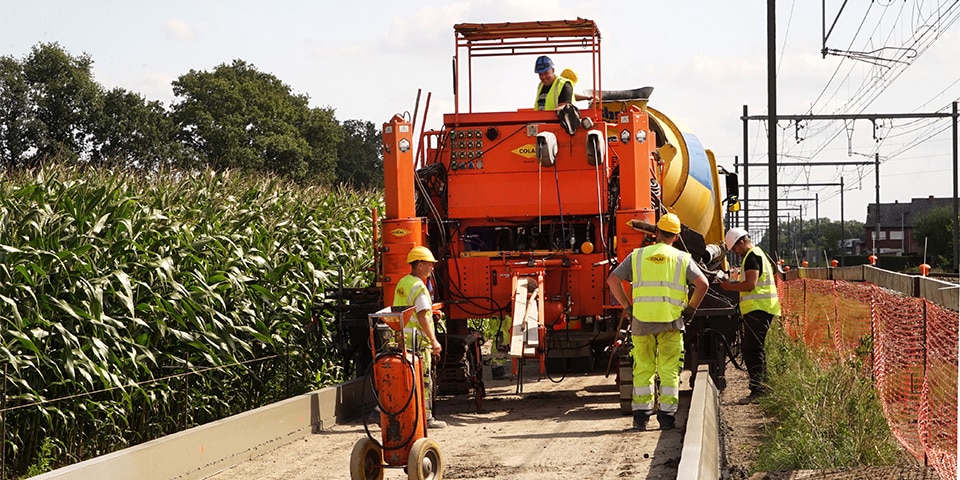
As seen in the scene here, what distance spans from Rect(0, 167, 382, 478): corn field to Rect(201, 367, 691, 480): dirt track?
1343mm

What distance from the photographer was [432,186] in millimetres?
14141

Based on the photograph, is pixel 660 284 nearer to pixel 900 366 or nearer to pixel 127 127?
pixel 900 366

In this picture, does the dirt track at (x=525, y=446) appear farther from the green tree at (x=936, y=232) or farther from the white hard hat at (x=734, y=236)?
the green tree at (x=936, y=232)

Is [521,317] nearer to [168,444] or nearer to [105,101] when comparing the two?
[168,444]

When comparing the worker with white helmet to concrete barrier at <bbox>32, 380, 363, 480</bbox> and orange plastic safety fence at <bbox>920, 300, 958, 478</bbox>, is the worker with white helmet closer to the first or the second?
orange plastic safety fence at <bbox>920, 300, 958, 478</bbox>

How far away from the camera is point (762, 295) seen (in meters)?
14.6

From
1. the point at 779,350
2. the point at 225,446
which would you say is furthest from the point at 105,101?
the point at 225,446

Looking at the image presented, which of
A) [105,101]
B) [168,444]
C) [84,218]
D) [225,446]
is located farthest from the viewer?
[105,101]

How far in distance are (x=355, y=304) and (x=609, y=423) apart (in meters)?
3.31

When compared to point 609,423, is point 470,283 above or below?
above

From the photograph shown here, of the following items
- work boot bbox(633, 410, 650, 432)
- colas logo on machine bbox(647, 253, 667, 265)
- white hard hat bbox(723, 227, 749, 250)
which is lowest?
work boot bbox(633, 410, 650, 432)

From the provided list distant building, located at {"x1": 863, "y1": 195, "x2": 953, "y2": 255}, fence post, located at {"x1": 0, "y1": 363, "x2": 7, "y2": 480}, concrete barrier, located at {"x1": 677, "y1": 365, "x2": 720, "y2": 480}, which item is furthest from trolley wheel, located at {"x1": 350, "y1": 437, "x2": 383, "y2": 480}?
distant building, located at {"x1": 863, "y1": 195, "x2": 953, "y2": 255}

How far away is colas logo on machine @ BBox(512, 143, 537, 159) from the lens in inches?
545

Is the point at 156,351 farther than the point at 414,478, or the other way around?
the point at 156,351
